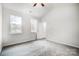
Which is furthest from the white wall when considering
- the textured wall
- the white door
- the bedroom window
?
the bedroom window

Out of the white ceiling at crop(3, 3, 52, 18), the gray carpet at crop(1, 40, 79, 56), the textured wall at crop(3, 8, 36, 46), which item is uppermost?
the white ceiling at crop(3, 3, 52, 18)

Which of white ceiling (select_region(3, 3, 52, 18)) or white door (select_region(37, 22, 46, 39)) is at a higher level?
white ceiling (select_region(3, 3, 52, 18))

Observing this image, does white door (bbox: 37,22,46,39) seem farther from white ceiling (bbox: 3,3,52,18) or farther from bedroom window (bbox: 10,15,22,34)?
bedroom window (bbox: 10,15,22,34)

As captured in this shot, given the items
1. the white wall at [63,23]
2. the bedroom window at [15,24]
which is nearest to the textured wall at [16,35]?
the bedroom window at [15,24]

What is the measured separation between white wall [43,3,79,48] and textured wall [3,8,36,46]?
432mm

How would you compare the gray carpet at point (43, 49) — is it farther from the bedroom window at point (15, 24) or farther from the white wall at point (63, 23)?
the bedroom window at point (15, 24)

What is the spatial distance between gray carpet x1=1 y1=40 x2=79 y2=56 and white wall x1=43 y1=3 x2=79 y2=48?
0.14 m

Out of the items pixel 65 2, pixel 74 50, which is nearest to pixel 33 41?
pixel 74 50

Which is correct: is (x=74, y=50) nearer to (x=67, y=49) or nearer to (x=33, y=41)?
(x=67, y=49)

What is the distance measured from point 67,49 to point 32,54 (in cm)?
84

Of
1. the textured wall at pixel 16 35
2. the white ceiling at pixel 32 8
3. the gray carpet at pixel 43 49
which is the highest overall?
the white ceiling at pixel 32 8

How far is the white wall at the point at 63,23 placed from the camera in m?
1.95

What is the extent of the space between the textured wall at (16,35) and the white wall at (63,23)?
432 millimetres

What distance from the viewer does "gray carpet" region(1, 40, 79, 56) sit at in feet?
6.37
